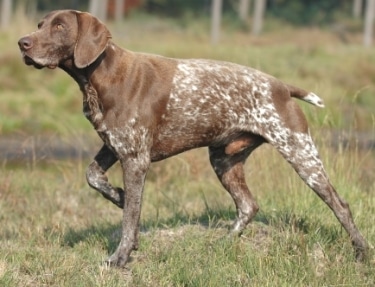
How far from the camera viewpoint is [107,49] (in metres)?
7.71

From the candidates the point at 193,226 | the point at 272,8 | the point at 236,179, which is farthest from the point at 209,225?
the point at 272,8

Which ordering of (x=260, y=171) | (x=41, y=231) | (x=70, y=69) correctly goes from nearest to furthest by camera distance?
(x=70, y=69) < (x=41, y=231) < (x=260, y=171)

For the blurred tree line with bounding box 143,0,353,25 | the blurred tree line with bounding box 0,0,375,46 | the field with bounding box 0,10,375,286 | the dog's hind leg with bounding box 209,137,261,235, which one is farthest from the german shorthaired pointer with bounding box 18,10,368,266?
the blurred tree line with bounding box 143,0,353,25

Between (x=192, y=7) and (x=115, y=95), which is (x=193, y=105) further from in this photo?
(x=192, y=7)

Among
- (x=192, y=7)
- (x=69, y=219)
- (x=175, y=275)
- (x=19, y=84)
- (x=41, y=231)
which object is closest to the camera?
(x=175, y=275)

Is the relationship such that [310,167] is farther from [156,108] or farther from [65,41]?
[65,41]

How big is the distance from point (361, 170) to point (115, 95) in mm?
5824

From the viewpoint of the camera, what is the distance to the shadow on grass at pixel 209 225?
8.41 meters

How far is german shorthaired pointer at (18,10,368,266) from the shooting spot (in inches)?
297

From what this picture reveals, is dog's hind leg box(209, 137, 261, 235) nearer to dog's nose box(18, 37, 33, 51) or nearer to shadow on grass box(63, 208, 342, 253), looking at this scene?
shadow on grass box(63, 208, 342, 253)

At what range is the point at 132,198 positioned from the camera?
304 inches

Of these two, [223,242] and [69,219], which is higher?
[223,242]

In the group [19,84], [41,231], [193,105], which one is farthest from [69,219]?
[19,84]

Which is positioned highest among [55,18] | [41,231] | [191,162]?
[55,18]
